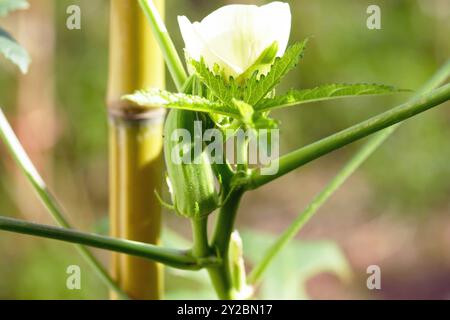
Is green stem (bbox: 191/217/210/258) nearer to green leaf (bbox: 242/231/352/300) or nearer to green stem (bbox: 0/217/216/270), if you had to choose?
green stem (bbox: 0/217/216/270)

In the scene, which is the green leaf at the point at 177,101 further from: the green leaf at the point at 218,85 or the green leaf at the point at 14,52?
the green leaf at the point at 14,52

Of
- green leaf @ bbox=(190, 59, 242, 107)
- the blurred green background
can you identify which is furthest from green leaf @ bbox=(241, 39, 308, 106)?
the blurred green background

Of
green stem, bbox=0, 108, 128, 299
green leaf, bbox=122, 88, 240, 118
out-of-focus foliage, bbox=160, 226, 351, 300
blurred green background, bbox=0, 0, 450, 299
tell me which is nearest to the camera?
green leaf, bbox=122, 88, 240, 118

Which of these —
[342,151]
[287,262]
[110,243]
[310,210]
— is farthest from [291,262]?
[342,151]

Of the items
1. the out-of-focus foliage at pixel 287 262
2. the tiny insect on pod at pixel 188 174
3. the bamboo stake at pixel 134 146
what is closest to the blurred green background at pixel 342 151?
the out-of-focus foliage at pixel 287 262
